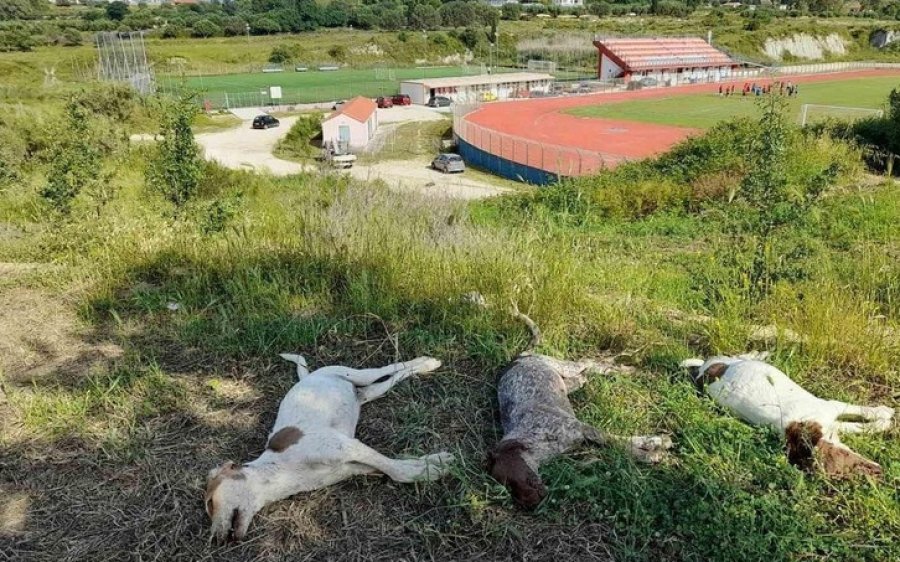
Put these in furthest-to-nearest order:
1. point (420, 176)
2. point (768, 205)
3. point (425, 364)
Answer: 1. point (420, 176)
2. point (768, 205)
3. point (425, 364)

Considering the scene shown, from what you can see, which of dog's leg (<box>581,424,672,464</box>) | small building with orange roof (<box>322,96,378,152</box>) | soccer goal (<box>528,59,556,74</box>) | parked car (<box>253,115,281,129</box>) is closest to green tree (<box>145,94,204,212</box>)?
dog's leg (<box>581,424,672,464</box>)

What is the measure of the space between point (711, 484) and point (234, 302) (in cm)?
339

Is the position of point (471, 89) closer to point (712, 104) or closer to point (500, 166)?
point (712, 104)

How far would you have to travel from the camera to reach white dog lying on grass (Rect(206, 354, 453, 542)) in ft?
8.64

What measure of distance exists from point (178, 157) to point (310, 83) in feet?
195

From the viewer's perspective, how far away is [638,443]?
3.01 metres

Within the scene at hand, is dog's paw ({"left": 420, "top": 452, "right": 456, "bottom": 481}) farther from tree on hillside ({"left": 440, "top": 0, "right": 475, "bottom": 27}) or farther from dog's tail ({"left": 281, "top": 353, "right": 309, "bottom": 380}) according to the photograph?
tree on hillside ({"left": 440, "top": 0, "right": 475, "bottom": 27})

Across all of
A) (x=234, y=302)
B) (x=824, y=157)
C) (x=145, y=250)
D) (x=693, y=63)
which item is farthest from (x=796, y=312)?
(x=693, y=63)

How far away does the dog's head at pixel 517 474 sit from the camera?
106 inches

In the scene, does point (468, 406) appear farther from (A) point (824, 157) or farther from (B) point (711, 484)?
(A) point (824, 157)

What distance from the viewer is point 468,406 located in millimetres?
3488

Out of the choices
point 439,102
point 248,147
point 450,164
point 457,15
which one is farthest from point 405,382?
point 457,15

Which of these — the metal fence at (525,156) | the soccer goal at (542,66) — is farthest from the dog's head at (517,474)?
the soccer goal at (542,66)

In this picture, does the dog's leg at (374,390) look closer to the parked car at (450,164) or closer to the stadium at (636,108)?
the stadium at (636,108)
